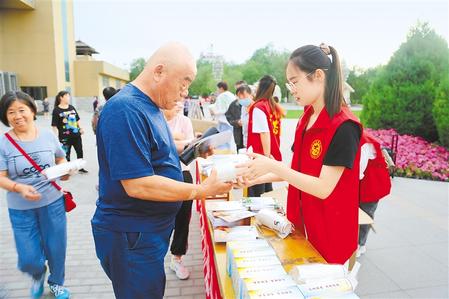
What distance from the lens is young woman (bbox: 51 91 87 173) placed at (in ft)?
20.5

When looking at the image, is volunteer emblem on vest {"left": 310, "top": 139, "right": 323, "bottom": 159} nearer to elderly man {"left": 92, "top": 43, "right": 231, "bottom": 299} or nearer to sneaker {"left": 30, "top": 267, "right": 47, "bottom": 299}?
elderly man {"left": 92, "top": 43, "right": 231, "bottom": 299}

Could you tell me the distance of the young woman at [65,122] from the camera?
6.26 metres

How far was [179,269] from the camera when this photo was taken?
10.5 ft

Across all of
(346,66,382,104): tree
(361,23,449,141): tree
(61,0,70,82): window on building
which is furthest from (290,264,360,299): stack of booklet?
(346,66,382,104): tree

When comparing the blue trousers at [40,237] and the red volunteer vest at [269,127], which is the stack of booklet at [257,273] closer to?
the blue trousers at [40,237]

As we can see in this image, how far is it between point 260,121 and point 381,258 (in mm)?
2052

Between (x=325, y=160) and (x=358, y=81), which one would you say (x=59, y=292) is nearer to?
(x=325, y=160)

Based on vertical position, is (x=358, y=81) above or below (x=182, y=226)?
above

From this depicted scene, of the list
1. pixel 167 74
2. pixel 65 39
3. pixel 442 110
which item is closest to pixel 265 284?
pixel 167 74

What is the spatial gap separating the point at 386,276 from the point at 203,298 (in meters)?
1.83

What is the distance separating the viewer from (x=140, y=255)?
1553 millimetres

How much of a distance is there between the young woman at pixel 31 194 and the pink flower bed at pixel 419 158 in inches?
267

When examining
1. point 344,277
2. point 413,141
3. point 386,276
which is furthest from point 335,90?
point 413,141

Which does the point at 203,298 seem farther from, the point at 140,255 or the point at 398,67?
the point at 398,67
